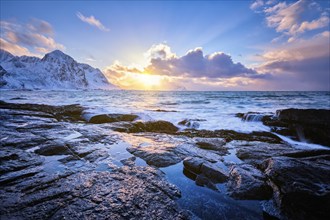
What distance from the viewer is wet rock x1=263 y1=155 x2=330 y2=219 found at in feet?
12.1

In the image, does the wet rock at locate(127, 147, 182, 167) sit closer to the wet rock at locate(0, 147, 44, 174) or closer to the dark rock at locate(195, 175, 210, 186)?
the dark rock at locate(195, 175, 210, 186)

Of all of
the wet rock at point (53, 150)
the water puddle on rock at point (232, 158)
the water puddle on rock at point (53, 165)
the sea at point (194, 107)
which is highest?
the wet rock at point (53, 150)

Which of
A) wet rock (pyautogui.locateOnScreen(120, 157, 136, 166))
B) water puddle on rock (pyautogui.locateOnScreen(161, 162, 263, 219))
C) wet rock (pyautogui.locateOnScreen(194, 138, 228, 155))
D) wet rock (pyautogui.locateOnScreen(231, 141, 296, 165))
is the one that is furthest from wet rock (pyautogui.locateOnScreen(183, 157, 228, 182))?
wet rock (pyautogui.locateOnScreen(194, 138, 228, 155))

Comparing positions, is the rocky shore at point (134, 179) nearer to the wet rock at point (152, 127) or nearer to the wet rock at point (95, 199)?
the wet rock at point (95, 199)

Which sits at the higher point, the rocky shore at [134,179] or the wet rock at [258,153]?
the rocky shore at [134,179]

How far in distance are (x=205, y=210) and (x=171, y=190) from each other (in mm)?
960

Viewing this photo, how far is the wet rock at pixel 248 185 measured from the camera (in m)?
4.56

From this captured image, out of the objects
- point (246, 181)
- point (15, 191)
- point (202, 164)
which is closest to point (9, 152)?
point (15, 191)

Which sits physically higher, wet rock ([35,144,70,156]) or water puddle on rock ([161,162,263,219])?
wet rock ([35,144,70,156])

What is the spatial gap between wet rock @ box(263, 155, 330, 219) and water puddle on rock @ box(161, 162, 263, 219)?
60cm

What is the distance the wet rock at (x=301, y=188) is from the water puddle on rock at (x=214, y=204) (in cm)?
60

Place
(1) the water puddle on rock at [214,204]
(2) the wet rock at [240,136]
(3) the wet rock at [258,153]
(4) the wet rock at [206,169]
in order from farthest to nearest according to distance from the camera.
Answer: (2) the wet rock at [240,136], (3) the wet rock at [258,153], (4) the wet rock at [206,169], (1) the water puddle on rock at [214,204]

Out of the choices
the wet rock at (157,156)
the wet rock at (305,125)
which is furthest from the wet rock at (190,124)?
the wet rock at (157,156)

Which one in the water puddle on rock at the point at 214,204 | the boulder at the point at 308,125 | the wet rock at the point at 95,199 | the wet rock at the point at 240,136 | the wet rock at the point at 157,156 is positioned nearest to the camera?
the wet rock at the point at 95,199
